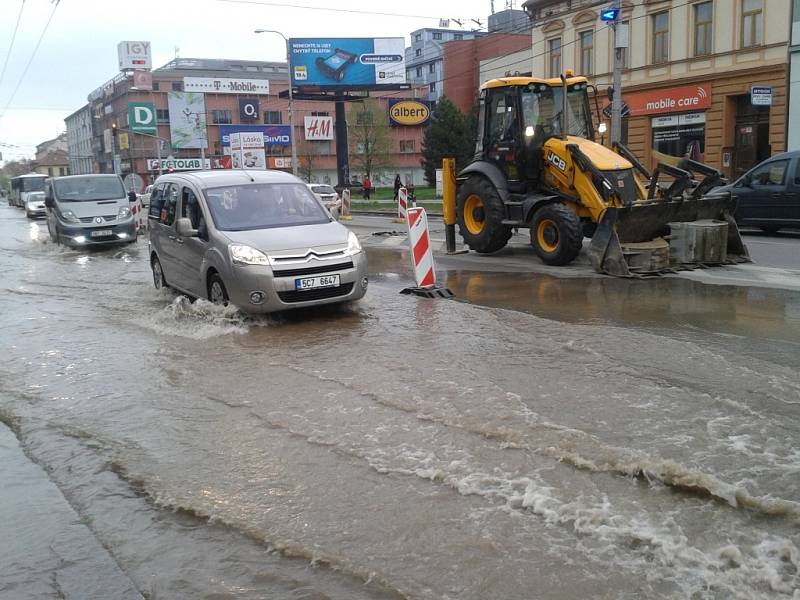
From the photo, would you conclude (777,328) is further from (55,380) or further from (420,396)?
(55,380)

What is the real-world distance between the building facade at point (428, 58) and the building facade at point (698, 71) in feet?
209

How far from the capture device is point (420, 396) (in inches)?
232

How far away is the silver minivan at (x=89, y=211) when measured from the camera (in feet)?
61.3

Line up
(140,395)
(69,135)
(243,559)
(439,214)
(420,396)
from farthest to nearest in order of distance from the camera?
(69,135)
(439,214)
(140,395)
(420,396)
(243,559)

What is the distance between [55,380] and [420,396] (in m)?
A: 3.37

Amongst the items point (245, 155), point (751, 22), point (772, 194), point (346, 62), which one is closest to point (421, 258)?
point (772, 194)

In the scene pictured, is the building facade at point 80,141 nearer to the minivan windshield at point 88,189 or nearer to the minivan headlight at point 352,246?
the minivan windshield at point 88,189

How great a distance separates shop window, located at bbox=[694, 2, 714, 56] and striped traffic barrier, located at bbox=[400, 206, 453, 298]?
25.1 m

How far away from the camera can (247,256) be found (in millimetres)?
8438

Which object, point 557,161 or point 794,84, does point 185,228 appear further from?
point 794,84

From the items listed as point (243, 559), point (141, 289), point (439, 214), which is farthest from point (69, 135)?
point (243, 559)

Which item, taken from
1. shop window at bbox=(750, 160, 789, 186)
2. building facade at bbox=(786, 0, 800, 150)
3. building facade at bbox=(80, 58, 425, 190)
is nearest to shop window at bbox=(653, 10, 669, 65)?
building facade at bbox=(786, 0, 800, 150)

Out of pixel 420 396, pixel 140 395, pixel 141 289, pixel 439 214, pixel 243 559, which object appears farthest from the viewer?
pixel 439 214

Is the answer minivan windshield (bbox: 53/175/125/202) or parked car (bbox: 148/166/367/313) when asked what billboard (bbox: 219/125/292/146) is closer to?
minivan windshield (bbox: 53/175/125/202)
